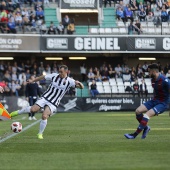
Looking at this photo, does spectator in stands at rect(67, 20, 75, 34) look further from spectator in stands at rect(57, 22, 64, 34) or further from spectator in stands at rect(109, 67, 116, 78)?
spectator in stands at rect(109, 67, 116, 78)

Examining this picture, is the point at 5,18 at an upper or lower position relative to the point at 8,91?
upper

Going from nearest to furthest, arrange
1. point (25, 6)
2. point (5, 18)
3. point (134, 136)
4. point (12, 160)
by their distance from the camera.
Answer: point (12, 160) < point (134, 136) < point (5, 18) < point (25, 6)

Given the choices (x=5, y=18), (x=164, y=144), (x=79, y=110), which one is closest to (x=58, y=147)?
(x=164, y=144)

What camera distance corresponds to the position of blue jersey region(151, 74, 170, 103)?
16.2 m

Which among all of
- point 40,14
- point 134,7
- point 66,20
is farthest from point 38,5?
point 134,7

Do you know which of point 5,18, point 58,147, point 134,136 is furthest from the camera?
point 5,18

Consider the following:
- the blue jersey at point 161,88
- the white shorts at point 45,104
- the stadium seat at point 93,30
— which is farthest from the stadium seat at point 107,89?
the blue jersey at point 161,88

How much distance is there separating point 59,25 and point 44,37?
4.69 feet

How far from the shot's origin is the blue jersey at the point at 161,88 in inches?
639

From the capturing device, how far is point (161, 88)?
53.5 feet

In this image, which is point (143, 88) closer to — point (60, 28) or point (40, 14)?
point (60, 28)

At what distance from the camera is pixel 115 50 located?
1767 inches

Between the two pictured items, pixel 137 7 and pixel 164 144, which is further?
pixel 137 7

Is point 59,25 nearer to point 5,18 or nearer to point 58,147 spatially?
point 5,18
